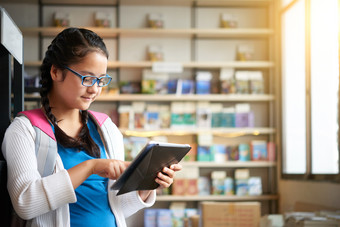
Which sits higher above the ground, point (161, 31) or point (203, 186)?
point (161, 31)

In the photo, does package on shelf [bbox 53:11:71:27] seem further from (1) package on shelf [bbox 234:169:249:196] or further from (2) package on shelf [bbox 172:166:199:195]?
(1) package on shelf [bbox 234:169:249:196]

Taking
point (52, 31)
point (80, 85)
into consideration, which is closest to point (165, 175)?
point (80, 85)

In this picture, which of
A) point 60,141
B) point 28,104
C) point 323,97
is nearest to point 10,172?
point 60,141

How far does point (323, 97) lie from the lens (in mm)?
4336

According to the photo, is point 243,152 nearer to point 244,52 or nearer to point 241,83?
point 241,83

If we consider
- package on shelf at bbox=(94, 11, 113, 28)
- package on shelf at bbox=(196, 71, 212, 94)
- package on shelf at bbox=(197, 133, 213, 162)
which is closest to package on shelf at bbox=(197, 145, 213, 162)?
package on shelf at bbox=(197, 133, 213, 162)

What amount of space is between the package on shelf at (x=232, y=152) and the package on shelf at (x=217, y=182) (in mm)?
199

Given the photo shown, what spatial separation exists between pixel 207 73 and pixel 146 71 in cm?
72

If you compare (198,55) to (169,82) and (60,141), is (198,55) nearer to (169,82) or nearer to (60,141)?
(169,82)

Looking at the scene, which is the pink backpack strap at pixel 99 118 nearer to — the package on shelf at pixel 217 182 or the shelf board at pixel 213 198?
the shelf board at pixel 213 198

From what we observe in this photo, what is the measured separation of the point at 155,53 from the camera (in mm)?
5562

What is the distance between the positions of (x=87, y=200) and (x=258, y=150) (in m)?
4.36

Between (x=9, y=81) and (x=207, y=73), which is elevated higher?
(x=207, y=73)

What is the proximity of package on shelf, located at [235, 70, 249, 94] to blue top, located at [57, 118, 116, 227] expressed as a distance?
14.0ft
